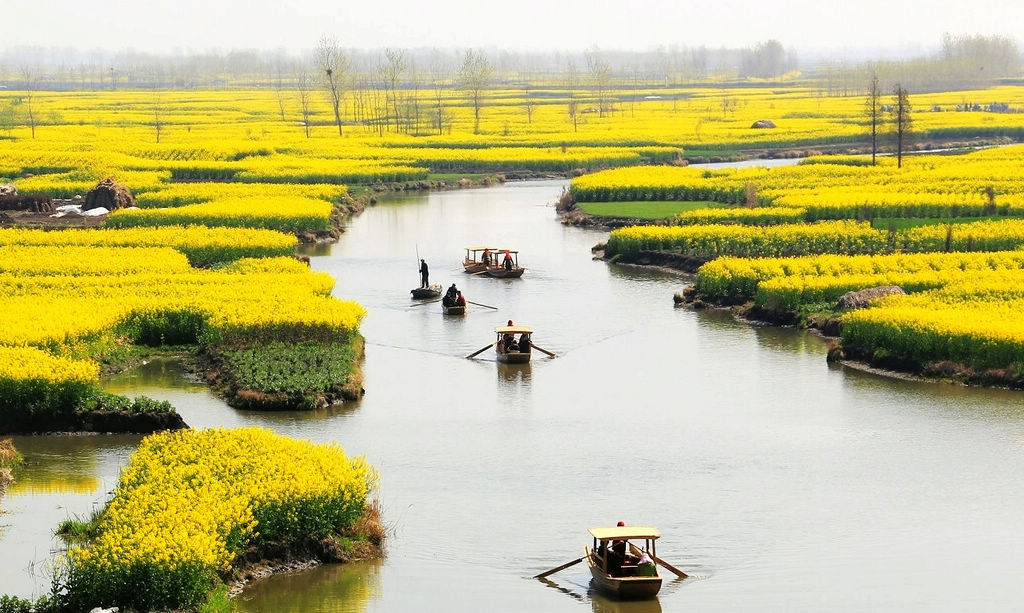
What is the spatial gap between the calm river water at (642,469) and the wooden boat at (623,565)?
35 cm

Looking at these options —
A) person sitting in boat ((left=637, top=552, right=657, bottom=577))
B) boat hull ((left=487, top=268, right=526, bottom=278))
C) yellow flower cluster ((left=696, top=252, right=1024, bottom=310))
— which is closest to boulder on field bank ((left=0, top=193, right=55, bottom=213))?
boat hull ((left=487, top=268, right=526, bottom=278))

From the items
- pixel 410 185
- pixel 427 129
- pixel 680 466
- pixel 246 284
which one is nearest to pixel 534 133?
pixel 427 129

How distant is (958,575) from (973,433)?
29.0 feet

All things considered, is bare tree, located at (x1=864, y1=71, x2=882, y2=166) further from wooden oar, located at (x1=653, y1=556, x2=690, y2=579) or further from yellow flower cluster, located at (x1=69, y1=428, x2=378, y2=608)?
wooden oar, located at (x1=653, y1=556, x2=690, y2=579)

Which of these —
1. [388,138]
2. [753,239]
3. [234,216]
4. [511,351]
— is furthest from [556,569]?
[388,138]

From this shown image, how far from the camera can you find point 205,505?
73.3 ft

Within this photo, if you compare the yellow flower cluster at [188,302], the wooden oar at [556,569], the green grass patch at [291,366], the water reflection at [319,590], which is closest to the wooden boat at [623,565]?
the wooden oar at [556,569]

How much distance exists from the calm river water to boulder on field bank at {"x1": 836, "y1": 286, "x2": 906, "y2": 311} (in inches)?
71.4

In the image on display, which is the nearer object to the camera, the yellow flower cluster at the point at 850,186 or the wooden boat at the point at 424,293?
the wooden boat at the point at 424,293

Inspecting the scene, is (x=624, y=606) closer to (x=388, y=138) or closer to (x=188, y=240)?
(x=188, y=240)

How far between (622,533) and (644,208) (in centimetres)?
5240

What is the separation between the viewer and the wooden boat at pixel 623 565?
2155 cm

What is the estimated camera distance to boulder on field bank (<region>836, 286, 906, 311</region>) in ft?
142

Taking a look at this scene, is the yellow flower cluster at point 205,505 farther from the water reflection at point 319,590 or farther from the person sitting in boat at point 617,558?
the person sitting in boat at point 617,558
